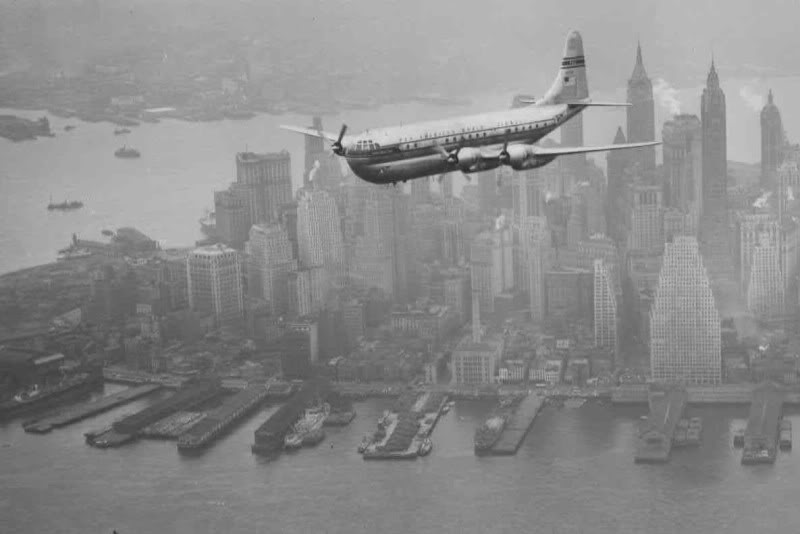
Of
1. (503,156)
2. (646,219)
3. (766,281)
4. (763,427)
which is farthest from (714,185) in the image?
(503,156)

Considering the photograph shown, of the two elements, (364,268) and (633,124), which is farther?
(633,124)

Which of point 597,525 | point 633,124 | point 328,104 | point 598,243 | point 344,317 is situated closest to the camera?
point 597,525

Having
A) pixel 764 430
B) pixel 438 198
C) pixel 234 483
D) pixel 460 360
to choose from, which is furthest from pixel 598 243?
pixel 234 483

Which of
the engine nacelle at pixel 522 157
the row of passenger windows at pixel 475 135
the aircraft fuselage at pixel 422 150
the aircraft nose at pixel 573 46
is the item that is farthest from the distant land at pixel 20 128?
the engine nacelle at pixel 522 157

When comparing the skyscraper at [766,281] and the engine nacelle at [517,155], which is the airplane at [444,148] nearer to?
the engine nacelle at [517,155]

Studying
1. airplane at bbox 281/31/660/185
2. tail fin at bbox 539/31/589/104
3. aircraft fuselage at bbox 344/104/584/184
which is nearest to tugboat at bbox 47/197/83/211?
tail fin at bbox 539/31/589/104

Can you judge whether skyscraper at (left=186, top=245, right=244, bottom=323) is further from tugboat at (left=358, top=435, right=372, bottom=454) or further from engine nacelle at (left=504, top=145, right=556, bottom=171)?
engine nacelle at (left=504, top=145, right=556, bottom=171)

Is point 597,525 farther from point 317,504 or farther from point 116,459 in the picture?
point 116,459
